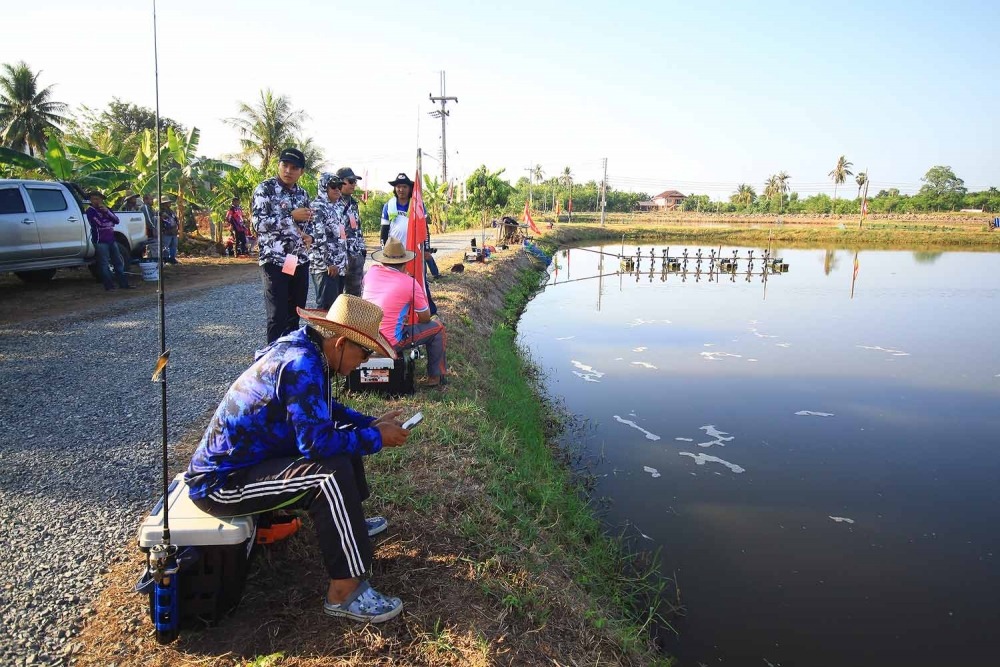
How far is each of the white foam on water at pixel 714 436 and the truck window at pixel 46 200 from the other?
32.6 feet

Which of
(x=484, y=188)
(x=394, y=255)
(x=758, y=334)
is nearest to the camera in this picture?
(x=394, y=255)

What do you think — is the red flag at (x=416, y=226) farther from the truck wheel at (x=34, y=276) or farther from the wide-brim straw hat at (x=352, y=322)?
the truck wheel at (x=34, y=276)

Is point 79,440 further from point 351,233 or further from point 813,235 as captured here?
Result: point 813,235

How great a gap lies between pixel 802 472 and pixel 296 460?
5707 mm

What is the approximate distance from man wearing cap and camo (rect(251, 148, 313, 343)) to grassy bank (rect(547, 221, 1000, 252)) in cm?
3371

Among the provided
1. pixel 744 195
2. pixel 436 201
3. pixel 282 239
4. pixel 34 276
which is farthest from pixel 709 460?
pixel 744 195

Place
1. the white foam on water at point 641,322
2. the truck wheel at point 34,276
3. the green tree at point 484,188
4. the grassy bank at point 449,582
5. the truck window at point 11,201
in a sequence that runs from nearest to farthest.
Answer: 1. the grassy bank at point 449,582
2. the truck window at point 11,201
3. the truck wheel at point 34,276
4. the white foam on water at point 641,322
5. the green tree at point 484,188

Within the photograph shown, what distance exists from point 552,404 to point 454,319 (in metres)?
2.11

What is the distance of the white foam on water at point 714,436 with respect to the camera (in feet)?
23.7

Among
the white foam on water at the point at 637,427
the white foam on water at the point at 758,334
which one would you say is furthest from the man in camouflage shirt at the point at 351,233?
the white foam on water at the point at 758,334

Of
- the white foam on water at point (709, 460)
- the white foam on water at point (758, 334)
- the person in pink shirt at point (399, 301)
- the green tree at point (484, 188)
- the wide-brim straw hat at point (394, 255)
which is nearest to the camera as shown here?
the person in pink shirt at point (399, 301)

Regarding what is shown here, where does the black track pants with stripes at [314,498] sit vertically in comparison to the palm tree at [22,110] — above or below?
below

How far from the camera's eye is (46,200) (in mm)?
9320

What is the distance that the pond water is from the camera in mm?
4234
